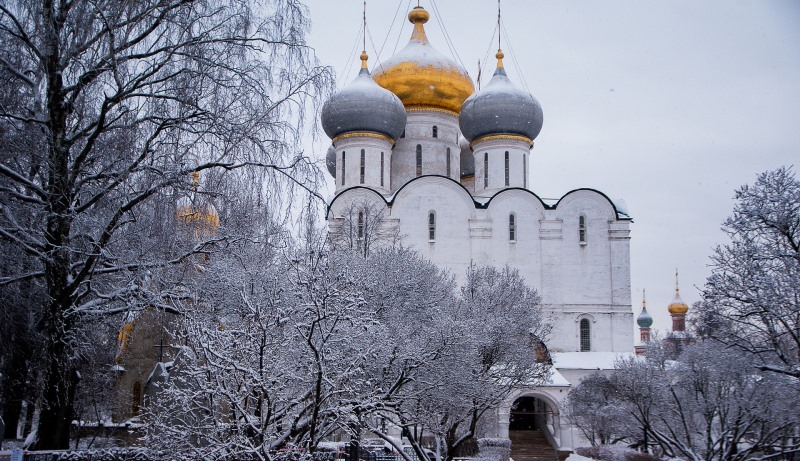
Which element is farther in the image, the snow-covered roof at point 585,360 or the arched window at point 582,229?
the arched window at point 582,229

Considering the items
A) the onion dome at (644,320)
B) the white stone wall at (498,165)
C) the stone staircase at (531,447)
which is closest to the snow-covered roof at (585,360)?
the stone staircase at (531,447)

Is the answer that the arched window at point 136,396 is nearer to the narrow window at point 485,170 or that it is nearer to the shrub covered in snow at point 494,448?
the shrub covered in snow at point 494,448

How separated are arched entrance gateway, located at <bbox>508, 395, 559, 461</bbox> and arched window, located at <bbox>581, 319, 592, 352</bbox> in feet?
8.45

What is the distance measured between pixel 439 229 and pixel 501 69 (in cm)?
807

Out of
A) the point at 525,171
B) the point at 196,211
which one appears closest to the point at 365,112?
the point at 525,171

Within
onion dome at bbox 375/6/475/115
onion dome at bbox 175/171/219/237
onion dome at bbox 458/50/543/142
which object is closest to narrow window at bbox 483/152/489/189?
onion dome at bbox 458/50/543/142

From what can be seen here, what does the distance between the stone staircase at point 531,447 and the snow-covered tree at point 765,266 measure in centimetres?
1456

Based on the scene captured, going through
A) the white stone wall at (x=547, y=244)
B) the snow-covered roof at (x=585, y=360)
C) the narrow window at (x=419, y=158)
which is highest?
the narrow window at (x=419, y=158)

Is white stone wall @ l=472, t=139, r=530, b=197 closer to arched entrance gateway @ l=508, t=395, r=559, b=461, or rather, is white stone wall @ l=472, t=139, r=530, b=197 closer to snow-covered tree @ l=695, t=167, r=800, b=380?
arched entrance gateway @ l=508, t=395, r=559, b=461

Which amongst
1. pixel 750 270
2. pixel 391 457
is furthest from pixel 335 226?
pixel 750 270

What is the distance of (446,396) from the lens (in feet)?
43.9

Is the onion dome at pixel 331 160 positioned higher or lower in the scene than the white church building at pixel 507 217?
higher

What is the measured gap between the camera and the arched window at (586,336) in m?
31.8

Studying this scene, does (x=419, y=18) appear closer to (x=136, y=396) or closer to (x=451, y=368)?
(x=136, y=396)
